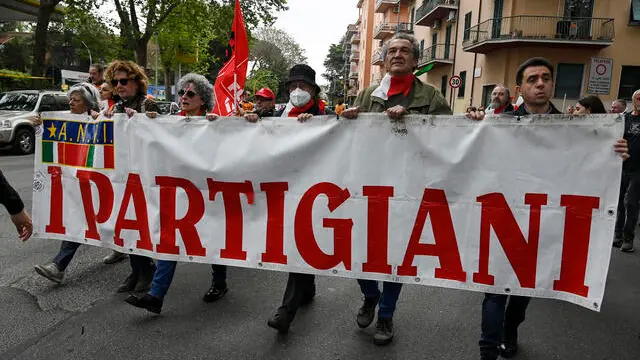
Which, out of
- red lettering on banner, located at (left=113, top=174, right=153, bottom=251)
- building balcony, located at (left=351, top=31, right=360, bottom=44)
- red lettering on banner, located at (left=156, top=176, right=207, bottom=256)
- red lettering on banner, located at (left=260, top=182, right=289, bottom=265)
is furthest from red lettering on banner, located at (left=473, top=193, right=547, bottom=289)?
building balcony, located at (left=351, top=31, right=360, bottom=44)

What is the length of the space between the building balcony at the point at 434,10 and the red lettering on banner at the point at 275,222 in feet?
96.9

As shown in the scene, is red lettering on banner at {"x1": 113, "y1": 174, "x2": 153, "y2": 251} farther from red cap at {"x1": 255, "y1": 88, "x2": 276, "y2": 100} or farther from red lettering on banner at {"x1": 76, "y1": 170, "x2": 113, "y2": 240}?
red cap at {"x1": 255, "y1": 88, "x2": 276, "y2": 100}

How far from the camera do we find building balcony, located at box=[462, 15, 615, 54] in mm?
22469

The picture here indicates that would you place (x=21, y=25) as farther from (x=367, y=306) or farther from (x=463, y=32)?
(x=367, y=306)

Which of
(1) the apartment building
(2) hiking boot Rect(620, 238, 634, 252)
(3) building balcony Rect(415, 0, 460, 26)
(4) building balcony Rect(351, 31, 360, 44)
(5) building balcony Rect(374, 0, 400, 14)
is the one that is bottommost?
(2) hiking boot Rect(620, 238, 634, 252)

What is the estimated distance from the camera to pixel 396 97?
344cm

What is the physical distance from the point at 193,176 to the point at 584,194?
2.50 m

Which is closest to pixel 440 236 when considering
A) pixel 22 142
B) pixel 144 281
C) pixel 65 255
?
pixel 144 281

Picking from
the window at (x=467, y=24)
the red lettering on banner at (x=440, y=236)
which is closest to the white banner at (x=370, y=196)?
the red lettering on banner at (x=440, y=236)

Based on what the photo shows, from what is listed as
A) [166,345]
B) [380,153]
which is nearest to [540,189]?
[380,153]

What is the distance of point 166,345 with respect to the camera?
10.6ft

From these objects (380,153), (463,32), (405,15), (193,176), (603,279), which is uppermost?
(405,15)

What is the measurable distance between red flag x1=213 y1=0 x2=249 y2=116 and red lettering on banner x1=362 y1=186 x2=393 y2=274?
2.33 meters

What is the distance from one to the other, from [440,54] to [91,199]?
3095 centimetres
